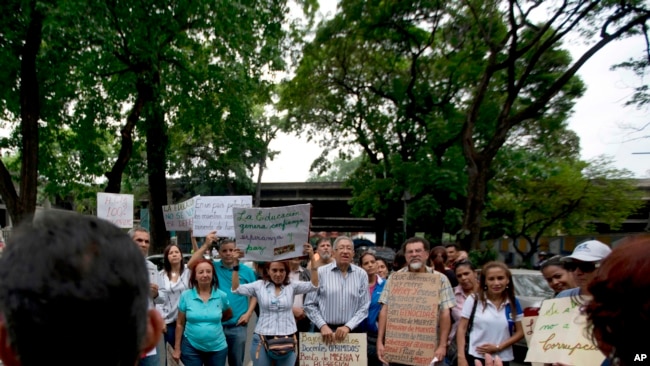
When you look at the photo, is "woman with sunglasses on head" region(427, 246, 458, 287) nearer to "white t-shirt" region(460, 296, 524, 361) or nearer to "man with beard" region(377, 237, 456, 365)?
"man with beard" region(377, 237, 456, 365)

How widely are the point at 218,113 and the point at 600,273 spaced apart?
14.4 meters

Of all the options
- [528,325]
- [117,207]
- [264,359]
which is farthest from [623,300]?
[117,207]

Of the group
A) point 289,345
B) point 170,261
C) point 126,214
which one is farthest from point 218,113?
point 289,345

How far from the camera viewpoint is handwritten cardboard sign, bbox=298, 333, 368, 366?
5.00 metres

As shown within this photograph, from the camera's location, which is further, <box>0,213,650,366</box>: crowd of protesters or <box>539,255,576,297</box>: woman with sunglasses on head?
<box>539,255,576,297</box>: woman with sunglasses on head

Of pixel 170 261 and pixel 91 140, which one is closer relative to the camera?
pixel 170 261

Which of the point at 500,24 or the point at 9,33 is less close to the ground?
the point at 500,24

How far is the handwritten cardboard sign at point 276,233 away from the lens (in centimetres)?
537

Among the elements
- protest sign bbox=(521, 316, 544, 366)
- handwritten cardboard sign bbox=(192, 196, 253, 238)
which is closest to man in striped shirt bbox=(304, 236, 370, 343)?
protest sign bbox=(521, 316, 544, 366)

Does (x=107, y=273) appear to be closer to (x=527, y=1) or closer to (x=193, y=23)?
(x=193, y=23)

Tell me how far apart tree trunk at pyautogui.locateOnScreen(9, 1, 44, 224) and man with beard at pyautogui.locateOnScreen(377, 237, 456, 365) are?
852cm

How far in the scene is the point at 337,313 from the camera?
5191 mm

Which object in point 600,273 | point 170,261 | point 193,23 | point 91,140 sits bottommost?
point 170,261

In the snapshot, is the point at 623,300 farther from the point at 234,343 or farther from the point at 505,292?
the point at 234,343
